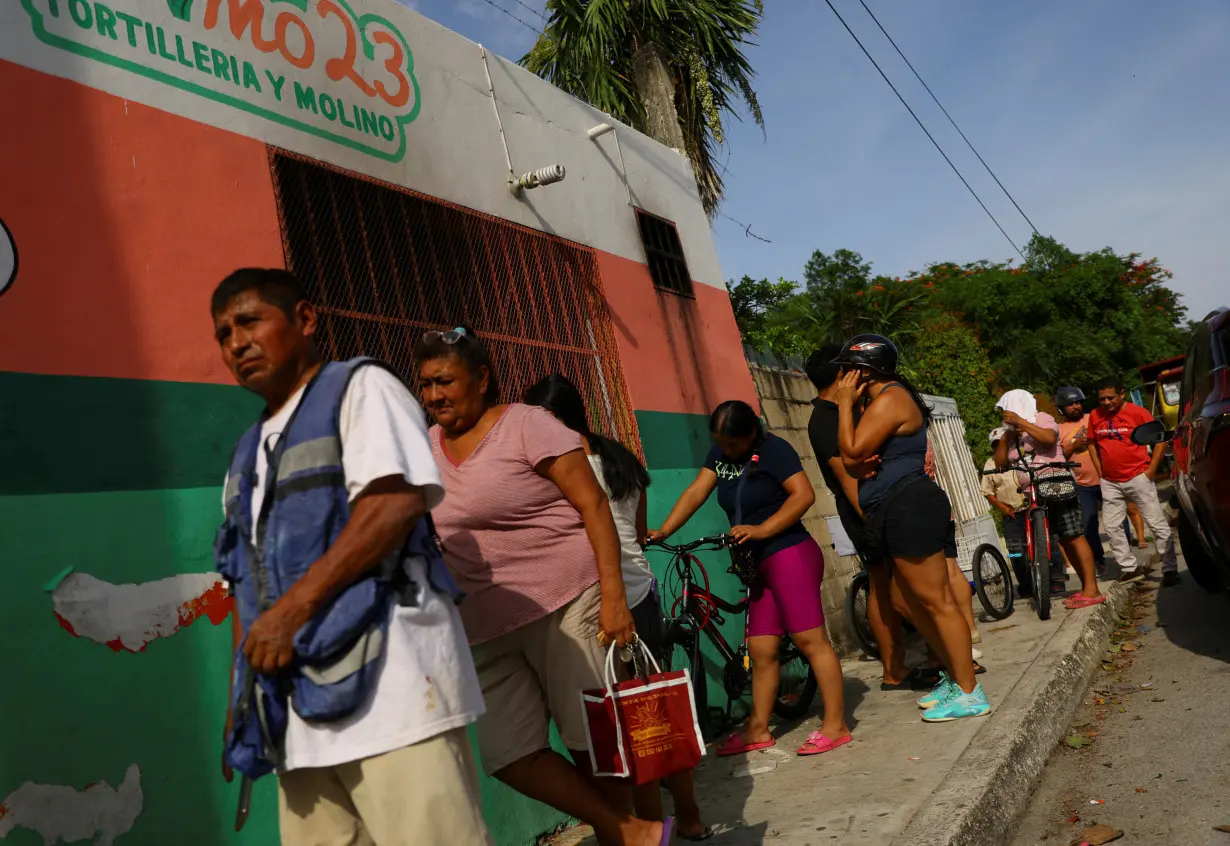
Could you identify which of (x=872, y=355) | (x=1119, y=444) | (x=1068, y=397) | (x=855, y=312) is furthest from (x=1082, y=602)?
(x=855, y=312)

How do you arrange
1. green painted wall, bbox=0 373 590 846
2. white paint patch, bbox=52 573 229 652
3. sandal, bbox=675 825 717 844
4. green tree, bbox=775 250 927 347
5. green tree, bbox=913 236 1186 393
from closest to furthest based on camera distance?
1. green painted wall, bbox=0 373 590 846
2. white paint patch, bbox=52 573 229 652
3. sandal, bbox=675 825 717 844
4. green tree, bbox=775 250 927 347
5. green tree, bbox=913 236 1186 393

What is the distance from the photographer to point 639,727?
303cm

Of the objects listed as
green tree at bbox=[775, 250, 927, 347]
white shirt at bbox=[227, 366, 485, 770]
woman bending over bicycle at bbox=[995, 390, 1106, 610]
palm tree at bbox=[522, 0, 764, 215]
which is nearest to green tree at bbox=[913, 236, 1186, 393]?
green tree at bbox=[775, 250, 927, 347]

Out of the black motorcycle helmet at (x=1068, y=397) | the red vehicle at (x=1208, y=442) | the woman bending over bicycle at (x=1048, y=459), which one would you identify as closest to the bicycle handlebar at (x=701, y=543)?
the red vehicle at (x=1208, y=442)

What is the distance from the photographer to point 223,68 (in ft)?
13.6

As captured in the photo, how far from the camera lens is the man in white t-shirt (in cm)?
208

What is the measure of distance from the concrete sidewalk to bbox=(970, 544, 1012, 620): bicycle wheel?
1457mm

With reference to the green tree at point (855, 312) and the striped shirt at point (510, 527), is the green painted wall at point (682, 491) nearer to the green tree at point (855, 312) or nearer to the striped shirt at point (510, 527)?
the striped shirt at point (510, 527)

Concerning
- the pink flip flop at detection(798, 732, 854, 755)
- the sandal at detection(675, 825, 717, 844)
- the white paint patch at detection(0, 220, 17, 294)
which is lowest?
the sandal at detection(675, 825, 717, 844)

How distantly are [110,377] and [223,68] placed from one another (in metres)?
1.45

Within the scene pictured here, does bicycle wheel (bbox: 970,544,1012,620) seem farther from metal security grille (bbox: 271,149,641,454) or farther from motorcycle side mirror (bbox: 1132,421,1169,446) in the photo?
metal security grille (bbox: 271,149,641,454)

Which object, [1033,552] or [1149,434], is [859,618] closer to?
[1033,552]

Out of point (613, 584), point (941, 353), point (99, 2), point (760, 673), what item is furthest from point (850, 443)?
point (941, 353)

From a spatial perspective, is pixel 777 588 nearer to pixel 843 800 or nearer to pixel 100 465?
pixel 843 800
